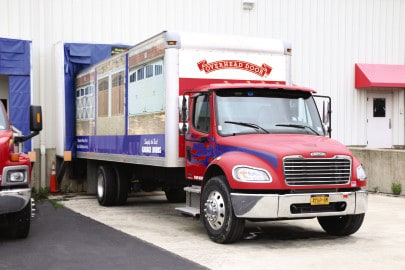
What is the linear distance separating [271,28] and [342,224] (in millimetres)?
11019

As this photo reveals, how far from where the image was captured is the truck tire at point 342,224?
9108mm

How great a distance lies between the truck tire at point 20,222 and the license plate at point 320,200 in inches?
161

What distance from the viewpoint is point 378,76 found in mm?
20109

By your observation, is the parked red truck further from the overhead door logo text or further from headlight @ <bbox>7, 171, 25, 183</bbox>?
headlight @ <bbox>7, 171, 25, 183</bbox>

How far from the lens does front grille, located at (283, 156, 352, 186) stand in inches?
329

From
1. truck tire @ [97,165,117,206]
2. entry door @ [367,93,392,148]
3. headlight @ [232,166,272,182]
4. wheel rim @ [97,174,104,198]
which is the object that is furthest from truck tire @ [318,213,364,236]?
entry door @ [367,93,392,148]

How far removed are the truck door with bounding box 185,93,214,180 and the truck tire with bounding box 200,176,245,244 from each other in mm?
567

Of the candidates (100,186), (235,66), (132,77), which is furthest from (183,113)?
(100,186)

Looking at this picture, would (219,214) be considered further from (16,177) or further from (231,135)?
(16,177)

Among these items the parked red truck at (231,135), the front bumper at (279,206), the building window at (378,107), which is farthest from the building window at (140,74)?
the building window at (378,107)

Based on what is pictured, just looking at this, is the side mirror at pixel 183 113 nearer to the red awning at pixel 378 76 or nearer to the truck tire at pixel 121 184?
the truck tire at pixel 121 184

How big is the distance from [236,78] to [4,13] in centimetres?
811

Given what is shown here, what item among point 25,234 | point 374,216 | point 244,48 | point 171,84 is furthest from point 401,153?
point 25,234

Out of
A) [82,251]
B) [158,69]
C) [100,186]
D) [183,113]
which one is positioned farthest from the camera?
[100,186]
